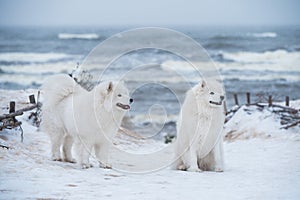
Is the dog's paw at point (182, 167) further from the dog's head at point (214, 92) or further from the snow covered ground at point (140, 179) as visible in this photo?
the dog's head at point (214, 92)

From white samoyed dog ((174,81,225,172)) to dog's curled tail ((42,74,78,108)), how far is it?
174 centimetres

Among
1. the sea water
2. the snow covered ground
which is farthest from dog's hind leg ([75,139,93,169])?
the sea water

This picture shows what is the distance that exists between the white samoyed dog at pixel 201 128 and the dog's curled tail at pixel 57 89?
1740 millimetres

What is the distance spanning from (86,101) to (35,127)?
273 cm

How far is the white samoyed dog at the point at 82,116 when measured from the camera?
20.7 ft

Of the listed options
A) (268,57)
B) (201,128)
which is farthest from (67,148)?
(268,57)

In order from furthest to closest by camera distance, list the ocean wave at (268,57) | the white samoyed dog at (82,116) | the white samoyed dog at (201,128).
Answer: the ocean wave at (268,57) < the white samoyed dog at (201,128) < the white samoyed dog at (82,116)

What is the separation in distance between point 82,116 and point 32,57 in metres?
34.4

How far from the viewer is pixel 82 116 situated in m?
6.47

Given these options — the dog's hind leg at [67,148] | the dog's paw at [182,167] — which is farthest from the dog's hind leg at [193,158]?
the dog's hind leg at [67,148]

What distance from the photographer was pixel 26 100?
10781 mm

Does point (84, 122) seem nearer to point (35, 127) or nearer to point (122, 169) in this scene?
point (122, 169)

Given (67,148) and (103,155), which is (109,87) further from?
(67,148)

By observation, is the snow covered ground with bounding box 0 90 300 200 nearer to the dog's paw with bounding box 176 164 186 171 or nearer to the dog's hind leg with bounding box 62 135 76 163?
the dog's paw with bounding box 176 164 186 171
